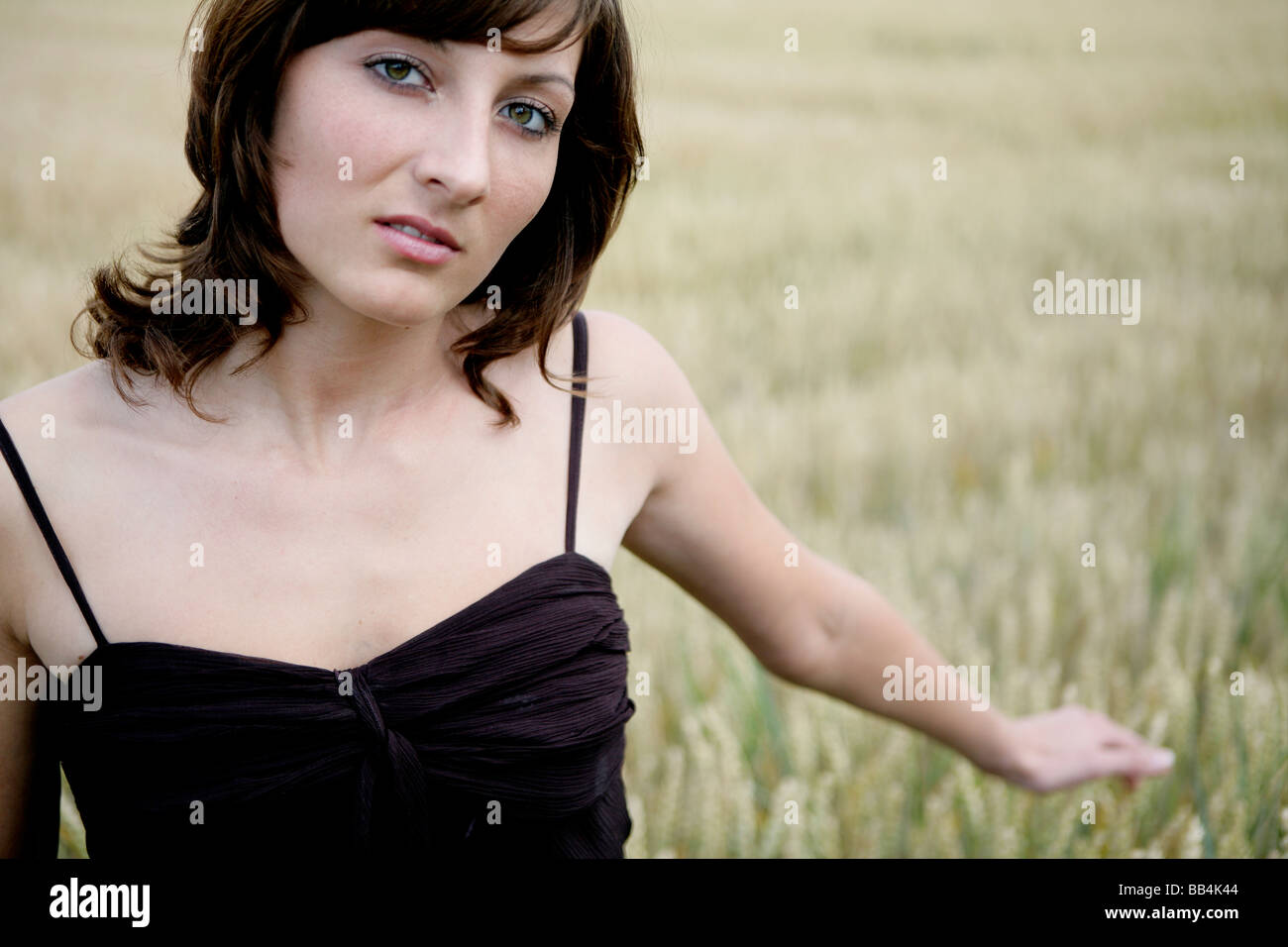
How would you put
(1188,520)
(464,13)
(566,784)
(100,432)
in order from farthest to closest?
(1188,520)
(566,784)
(100,432)
(464,13)

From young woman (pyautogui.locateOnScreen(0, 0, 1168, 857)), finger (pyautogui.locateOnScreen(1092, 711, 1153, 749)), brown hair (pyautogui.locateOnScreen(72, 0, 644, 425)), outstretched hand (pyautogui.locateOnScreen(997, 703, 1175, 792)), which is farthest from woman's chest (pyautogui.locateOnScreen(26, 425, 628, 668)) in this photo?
finger (pyautogui.locateOnScreen(1092, 711, 1153, 749))

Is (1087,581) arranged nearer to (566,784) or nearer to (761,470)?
(761,470)

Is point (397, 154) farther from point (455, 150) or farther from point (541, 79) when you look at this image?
point (541, 79)

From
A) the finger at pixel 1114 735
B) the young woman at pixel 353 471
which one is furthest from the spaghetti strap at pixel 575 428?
the finger at pixel 1114 735

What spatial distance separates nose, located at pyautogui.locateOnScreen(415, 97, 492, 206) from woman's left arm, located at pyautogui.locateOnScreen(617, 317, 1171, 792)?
16.0 inches

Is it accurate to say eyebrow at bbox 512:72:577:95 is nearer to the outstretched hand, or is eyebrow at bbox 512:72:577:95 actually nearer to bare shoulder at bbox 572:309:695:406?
bare shoulder at bbox 572:309:695:406

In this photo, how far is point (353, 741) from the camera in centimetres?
126

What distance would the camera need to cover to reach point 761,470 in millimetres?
3062

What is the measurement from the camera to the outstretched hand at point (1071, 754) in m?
1.75

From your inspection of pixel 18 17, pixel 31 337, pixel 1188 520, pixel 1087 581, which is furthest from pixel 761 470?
pixel 18 17

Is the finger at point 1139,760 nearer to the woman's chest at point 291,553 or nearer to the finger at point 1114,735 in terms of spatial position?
the finger at point 1114,735

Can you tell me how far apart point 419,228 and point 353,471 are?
320mm

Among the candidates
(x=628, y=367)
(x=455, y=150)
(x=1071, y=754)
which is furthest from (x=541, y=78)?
(x=1071, y=754)
